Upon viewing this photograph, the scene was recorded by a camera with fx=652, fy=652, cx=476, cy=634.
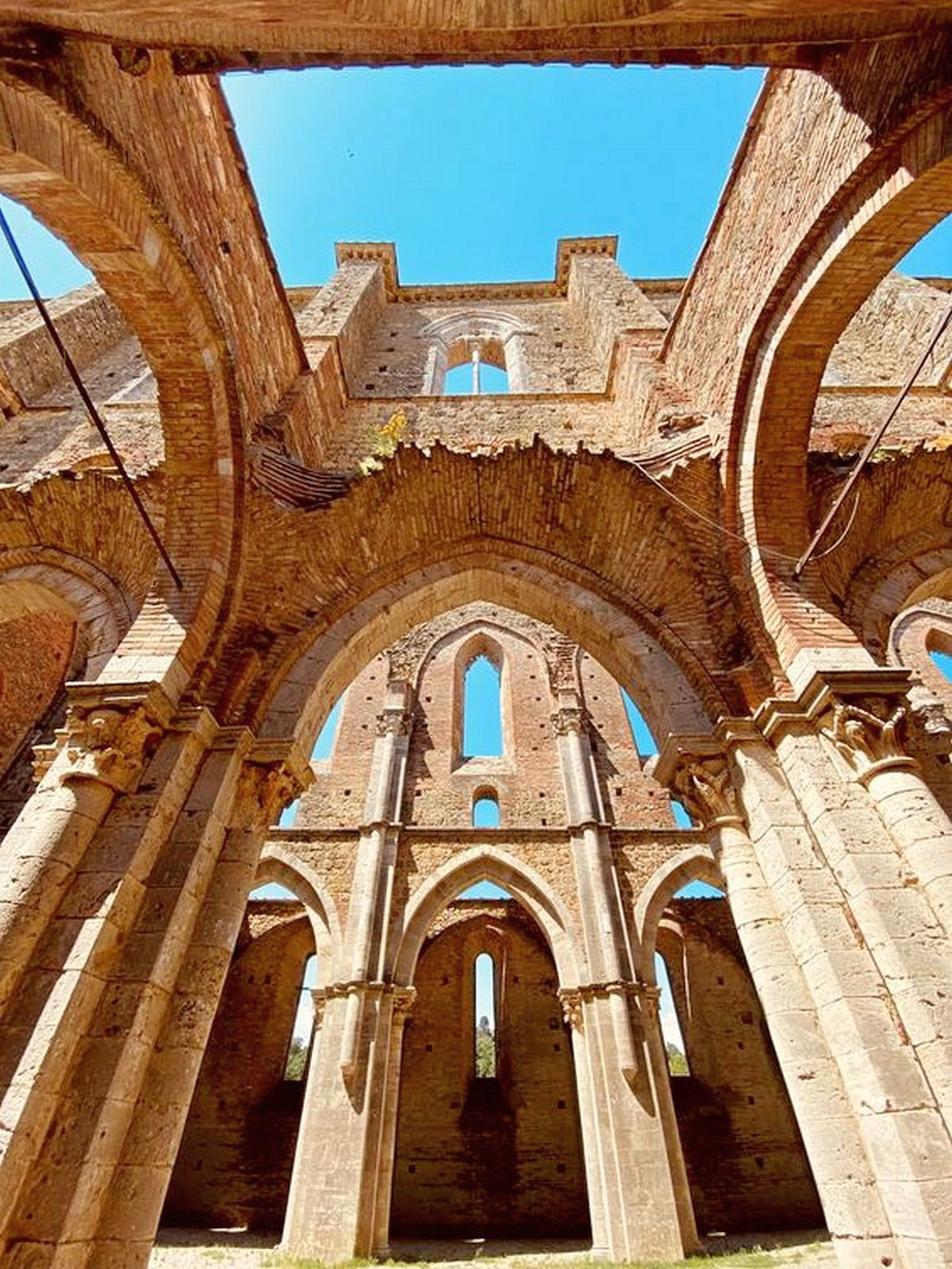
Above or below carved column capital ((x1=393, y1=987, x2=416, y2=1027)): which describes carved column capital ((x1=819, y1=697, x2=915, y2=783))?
below

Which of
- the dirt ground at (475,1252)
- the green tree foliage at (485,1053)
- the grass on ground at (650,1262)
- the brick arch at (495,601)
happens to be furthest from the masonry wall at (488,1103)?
the green tree foliage at (485,1053)

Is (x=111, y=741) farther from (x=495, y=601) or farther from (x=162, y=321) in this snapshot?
(x=495, y=601)

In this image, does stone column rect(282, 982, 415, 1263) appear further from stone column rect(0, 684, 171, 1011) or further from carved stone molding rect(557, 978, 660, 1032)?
stone column rect(0, 684, 171, 1011)

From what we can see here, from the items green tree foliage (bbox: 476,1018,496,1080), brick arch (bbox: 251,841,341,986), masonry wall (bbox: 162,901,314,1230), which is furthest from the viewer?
green tree foliage (bbox: 476,1018,496,1080)

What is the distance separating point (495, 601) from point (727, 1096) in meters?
11.2

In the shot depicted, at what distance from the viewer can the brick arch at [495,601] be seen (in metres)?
4.57

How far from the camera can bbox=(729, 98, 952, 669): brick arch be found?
3.84 meters

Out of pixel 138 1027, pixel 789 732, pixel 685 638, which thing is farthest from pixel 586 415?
pixel 138 1027

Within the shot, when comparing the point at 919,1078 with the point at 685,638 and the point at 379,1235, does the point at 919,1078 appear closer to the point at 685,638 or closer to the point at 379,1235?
the point at 685,638

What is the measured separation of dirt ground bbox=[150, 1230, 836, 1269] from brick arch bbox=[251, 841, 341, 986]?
3.17 metres

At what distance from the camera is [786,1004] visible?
10.7ft

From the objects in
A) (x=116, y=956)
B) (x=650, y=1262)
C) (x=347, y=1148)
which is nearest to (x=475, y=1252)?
(x=347, y=1148)

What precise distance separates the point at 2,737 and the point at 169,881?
603 cm

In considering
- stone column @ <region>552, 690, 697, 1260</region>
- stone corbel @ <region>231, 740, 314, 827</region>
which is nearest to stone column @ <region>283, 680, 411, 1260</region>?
stone column @ <region>552, 690, 697, 1260</region>
